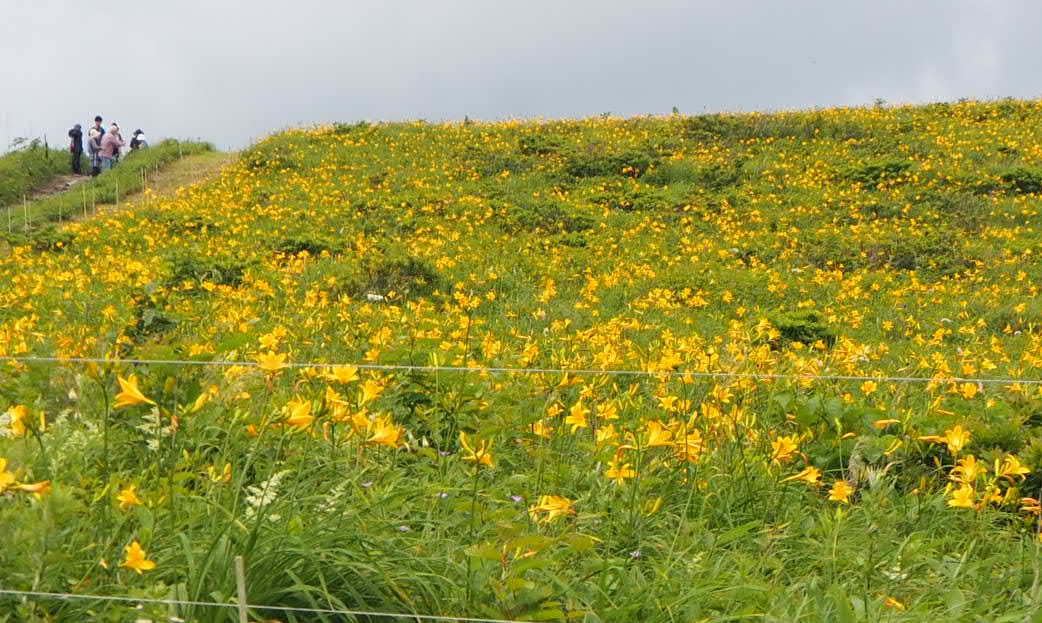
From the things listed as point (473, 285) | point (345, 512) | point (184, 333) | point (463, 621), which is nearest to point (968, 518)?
point (463, 621)

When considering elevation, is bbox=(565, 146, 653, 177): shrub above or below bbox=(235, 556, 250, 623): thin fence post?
above

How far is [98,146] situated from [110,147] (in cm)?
30

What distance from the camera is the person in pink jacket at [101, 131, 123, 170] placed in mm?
17938

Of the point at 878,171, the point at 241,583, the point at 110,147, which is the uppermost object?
the point at 110,147

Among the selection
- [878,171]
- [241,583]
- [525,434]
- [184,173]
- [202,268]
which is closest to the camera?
[241,583]

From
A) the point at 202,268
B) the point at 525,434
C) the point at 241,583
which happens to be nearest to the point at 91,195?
the point at 202,268

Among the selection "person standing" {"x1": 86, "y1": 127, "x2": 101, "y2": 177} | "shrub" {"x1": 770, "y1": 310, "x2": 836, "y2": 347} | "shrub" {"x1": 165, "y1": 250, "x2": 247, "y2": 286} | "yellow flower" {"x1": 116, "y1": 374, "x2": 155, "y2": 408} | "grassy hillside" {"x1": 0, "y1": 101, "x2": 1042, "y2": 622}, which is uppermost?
"person standing" {"x1": 86, "y1": 127, "x2": 101, "y2": 177}

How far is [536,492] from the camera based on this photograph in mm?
2439

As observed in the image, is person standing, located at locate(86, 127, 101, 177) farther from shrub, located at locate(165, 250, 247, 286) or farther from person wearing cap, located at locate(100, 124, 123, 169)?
shrub, located at locate(165, 250, 247, 286)

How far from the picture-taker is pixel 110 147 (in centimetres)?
1809

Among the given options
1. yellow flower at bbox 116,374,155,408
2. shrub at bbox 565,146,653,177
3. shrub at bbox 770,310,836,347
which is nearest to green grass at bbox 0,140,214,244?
shrub at bbox 565,146,653,177

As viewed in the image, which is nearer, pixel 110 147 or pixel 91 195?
pixel 91 195

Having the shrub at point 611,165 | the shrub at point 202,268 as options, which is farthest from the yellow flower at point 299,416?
the shrub at point 611,165

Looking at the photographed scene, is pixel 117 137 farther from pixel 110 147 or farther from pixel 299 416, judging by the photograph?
pixel 299 416
